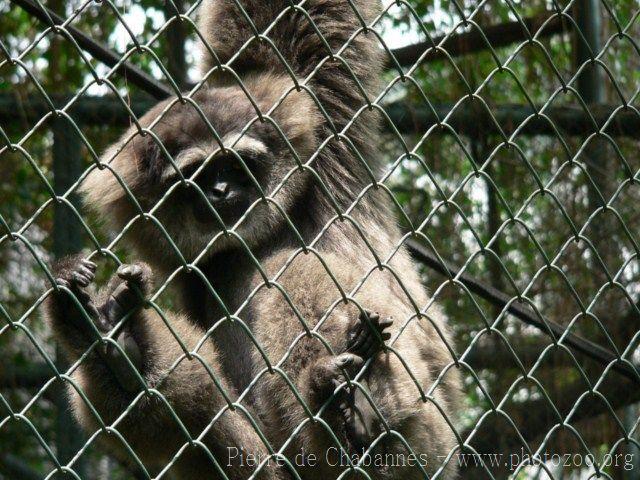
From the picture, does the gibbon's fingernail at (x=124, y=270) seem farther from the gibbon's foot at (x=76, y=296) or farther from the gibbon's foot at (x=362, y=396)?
the gibbon's foot at (x=362, y=396)

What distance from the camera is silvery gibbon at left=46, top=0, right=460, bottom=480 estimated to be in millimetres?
3408

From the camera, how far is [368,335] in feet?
10.9

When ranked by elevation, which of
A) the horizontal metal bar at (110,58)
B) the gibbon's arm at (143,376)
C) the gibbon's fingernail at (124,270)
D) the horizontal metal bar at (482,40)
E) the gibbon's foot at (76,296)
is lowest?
the gibbon's arm at (143,376)

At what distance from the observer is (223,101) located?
14.5ft

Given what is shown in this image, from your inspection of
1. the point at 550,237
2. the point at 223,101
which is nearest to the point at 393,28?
the point at 550,237

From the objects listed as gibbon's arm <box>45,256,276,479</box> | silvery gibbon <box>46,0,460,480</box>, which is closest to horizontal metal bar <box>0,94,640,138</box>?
silvery gibbon <box>46,0,460,480</box>

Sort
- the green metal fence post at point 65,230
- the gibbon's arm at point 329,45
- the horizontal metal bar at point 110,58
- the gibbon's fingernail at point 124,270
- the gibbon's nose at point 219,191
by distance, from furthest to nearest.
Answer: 1. the green metal fence post at point 65,230
2. the gibbon's arm at point 329,45
3. the horizontal metal bar at point 110,58
4. the gibbon's nose at point 219,191
5. the gibbon's fingernail at point 124,270

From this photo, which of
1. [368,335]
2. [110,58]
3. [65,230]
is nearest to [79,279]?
[368,335]

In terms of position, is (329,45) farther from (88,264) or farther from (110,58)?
(88,264)

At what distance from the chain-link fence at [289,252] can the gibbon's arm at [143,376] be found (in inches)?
0.4

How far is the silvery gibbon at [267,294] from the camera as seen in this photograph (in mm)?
3408

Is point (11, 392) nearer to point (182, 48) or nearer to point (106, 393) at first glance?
point (182, 48)

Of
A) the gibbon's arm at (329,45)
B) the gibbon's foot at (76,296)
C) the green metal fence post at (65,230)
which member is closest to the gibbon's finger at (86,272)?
the gibbon's foot at (76,296)

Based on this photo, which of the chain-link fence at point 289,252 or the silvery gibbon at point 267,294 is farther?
the silvery gibbon at point 267,294
